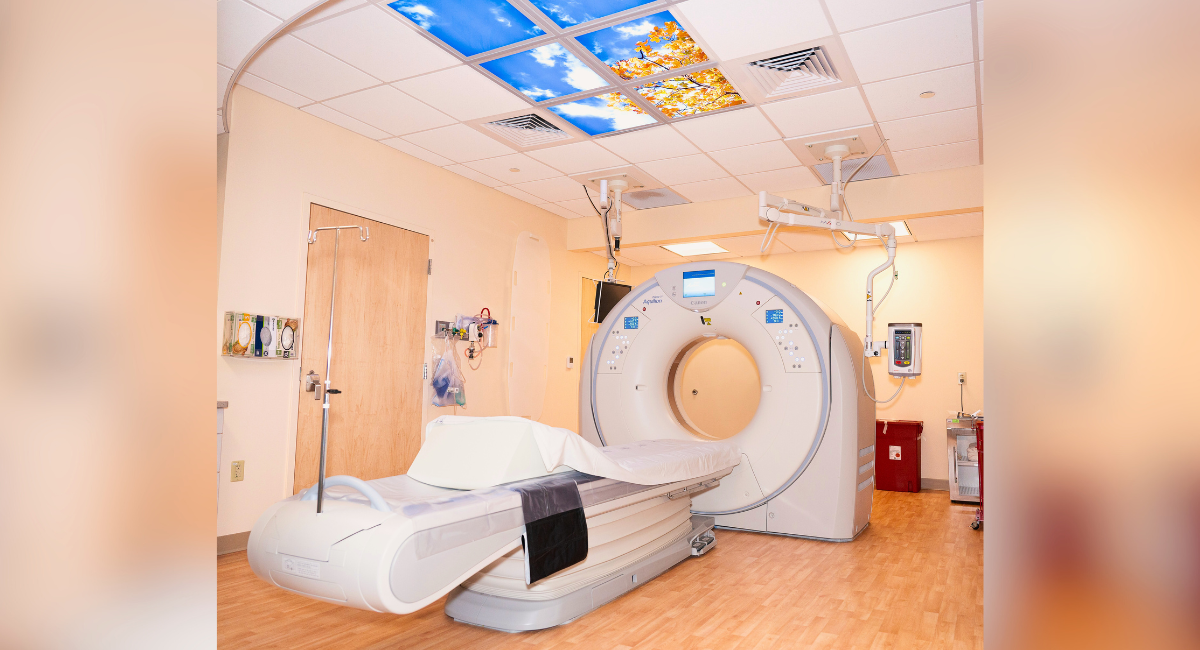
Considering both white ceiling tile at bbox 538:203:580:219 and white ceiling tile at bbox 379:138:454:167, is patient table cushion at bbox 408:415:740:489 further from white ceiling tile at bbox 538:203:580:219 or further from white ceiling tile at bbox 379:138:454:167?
white ceiling tile at bbox 538:203:580:219

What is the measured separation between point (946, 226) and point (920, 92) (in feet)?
7.41

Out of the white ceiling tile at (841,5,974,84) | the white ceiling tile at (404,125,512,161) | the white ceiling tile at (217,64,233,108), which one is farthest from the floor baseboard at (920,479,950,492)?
the white ceiling tile at (217,64,233,108)

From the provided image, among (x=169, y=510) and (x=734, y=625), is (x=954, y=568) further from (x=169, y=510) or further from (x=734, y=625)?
(x=169, y=510)

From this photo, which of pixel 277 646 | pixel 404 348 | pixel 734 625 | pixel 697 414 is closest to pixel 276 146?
pixel 404 348

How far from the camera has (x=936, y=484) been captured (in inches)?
227

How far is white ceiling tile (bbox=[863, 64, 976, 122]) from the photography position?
3242 mm

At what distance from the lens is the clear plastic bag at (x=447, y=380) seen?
14.9 feet

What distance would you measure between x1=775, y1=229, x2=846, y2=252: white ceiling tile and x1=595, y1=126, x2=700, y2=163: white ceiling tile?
1867mm

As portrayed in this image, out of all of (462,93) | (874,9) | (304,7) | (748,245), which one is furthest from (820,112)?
(748,245)

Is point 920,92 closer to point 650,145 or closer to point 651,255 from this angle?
point 650,145

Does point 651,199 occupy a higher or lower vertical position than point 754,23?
lower

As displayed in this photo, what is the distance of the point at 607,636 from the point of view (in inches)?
87.7

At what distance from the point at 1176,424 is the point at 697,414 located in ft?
22.3

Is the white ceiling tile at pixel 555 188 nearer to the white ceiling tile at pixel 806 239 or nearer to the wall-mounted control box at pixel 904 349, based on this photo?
the white ceiling tile at pixel 806 239
